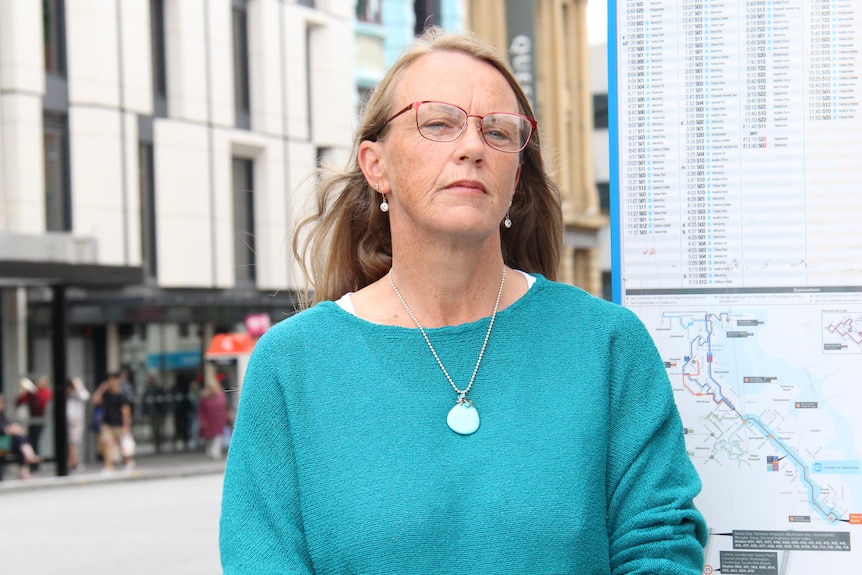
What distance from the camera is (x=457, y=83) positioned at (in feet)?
7.95

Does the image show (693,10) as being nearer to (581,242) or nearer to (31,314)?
(31,314)

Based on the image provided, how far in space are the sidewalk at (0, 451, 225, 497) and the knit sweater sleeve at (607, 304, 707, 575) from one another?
54.9ft

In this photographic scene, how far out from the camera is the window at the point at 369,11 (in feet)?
113

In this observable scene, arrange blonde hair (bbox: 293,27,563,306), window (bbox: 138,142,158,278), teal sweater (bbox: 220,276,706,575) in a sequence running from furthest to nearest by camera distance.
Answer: window (bbox: 138,142,158,278) < blonde hair (bbox: 293,27,563,306) < teal sweater (bbox: 220,276,706,575)

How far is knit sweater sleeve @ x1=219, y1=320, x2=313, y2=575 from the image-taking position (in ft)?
7.52

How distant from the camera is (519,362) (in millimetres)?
2391

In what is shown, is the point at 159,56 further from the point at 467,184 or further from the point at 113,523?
the point at 467,184

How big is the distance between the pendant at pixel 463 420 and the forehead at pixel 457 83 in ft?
1.79

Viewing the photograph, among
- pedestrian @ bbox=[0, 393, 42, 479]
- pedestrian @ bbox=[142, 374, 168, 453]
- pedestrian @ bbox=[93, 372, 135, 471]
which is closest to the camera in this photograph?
pedestrian @ bbox=[0, 393, 42, 479]

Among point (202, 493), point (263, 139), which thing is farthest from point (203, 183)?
point (202, 493)

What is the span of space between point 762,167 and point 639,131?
0.90 ft

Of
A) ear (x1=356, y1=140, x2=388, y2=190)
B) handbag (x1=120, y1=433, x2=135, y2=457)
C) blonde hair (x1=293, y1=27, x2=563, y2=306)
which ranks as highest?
ear (x1=356, y1=140, x2=388, y2=190)

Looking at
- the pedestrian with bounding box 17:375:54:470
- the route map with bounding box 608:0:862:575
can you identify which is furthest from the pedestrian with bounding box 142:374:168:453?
the route map with bounding box 608:0:862:575

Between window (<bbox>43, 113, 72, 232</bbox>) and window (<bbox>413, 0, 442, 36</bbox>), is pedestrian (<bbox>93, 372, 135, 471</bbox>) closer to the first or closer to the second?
window (<bbox>43, 113, 72, 232</bbox>)
